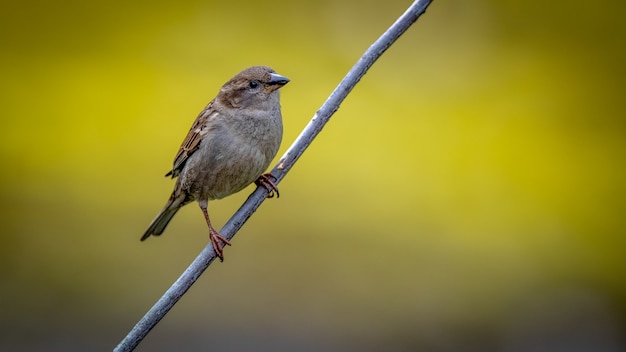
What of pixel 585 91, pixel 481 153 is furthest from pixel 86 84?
pixel 585 91

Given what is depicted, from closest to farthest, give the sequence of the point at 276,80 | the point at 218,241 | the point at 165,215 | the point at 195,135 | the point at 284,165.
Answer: the point at 284,165 < the point at 218,241 < the point at 276,80 < the point at 195,135 < the point at 165,215

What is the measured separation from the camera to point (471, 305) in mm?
6324

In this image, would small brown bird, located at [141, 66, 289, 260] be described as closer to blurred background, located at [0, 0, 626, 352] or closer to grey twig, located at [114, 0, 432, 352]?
grey twig, located at [114, 0, 432, 352]

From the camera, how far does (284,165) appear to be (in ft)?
10.5

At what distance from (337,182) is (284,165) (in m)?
3.95

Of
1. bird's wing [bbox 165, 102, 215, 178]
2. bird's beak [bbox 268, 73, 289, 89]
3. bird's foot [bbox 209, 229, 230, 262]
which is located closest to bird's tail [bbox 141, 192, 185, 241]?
bird's wing [bbox 165, 102, 215, 178]

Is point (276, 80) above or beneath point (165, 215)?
above

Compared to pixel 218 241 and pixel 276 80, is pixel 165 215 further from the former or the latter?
pixel 276 80

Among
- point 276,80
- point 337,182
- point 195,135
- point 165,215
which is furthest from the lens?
point 337,182

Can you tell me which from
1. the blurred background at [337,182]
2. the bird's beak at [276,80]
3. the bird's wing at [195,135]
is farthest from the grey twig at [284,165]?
the blurred background at [337,182]

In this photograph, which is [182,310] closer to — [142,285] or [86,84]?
[142,285]

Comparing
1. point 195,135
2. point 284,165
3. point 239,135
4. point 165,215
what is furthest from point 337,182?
point 284,165

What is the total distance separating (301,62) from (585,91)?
301cm

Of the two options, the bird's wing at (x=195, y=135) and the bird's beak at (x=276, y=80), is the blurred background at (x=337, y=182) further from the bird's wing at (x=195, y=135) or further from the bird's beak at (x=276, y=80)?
the bird's beak at (x=276, y=80)
